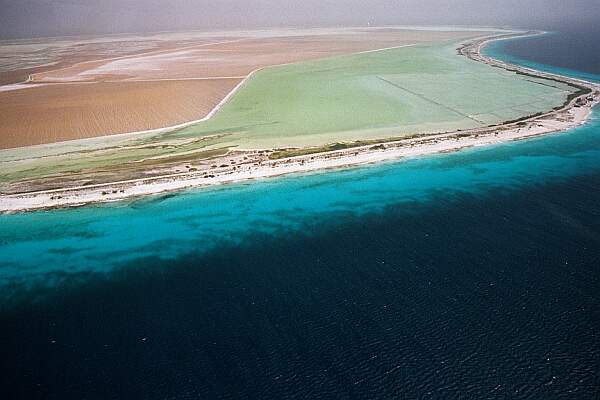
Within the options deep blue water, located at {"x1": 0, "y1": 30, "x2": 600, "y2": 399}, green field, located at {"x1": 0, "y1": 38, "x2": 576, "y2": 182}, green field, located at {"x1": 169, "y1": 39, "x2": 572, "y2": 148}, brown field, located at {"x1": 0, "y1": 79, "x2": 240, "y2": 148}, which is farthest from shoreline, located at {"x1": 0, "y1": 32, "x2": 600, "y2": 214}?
brown field, located at {"x1": 0, "y1": 79, "x2": 240, "y2": 148}

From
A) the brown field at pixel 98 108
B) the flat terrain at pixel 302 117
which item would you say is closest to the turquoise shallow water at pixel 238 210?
the flat terrain at pixel 302 117

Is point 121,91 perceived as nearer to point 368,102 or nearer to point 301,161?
point 368,102

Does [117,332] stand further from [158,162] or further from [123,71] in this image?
[123,71]

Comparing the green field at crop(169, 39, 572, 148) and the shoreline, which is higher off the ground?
the green field at crop(169, 39, 572, 148)

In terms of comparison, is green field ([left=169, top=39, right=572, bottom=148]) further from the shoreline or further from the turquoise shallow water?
the turquoise shallow water

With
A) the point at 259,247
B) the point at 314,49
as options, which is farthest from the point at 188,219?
the point at 314,49
